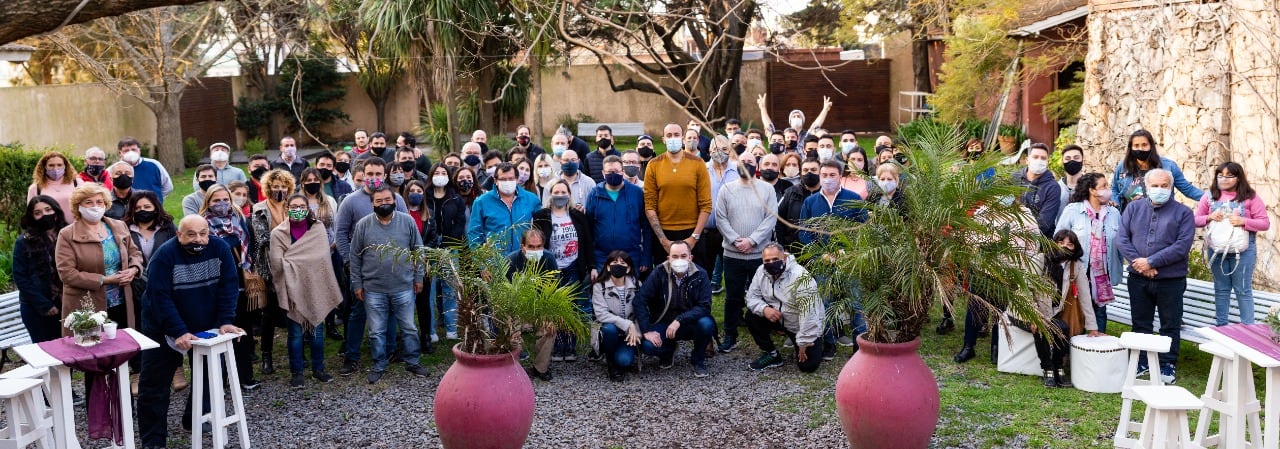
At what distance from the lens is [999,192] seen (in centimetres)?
664

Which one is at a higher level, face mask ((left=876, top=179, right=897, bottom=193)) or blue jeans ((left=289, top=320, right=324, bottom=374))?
face mask ((left=876, top=179, right=897, bottom=193))

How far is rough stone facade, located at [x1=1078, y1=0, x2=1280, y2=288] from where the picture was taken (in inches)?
443

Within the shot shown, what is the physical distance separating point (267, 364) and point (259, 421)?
1.21 m

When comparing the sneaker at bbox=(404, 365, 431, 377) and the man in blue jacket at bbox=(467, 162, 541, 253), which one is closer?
the sneaker at bbox=(404, 365, 431, 377)

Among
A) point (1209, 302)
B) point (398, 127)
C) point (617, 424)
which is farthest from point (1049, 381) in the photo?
point (398, 127)

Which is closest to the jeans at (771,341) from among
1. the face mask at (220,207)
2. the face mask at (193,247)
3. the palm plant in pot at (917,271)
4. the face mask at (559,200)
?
the face mask at (559,200)

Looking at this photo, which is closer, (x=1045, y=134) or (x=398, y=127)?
(x=1045, y=134)

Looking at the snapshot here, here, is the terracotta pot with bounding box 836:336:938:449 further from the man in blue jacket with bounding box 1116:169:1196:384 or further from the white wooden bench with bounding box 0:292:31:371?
the white wooden bench with bounding box 0:292:31:371

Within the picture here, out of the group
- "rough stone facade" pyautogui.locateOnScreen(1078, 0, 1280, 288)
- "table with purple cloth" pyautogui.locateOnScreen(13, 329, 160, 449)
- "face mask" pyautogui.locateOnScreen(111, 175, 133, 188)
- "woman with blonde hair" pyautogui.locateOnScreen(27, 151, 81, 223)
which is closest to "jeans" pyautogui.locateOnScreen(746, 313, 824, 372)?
"table with purple cloth" pyautogui.locateOnScreen(13, 329, 160, 449)

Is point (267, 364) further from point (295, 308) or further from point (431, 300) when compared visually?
point (431, 300)

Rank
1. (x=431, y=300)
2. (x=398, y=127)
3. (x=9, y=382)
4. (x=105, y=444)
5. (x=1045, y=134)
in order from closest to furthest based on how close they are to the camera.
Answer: (x=9, y=382) < (x=105, y=444) < (x=431, y=300) < (x=1045, y=134) < (x=398, y=127)

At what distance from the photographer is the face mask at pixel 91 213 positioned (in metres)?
7.87

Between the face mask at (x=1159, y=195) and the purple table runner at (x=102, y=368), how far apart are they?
724cm

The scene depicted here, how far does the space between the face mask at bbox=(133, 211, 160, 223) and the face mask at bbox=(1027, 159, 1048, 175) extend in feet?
24.7
